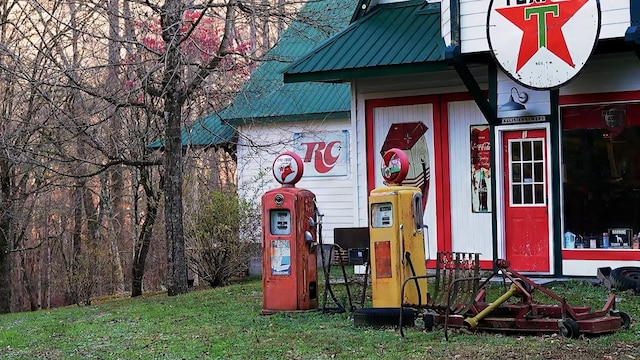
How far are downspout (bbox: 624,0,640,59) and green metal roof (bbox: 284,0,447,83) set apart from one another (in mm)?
2744

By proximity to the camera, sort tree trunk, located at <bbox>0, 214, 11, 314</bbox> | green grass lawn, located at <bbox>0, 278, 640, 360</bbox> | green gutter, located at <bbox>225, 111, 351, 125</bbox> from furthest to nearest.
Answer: tree trunk, located at <bbox>0, 214, 11, 314</bbox>
green gutter, located at <bbox>225, 111, 351, 125</bbox>
green grass lawn, located at <bbox>0, 278, 640, 360</bbox>

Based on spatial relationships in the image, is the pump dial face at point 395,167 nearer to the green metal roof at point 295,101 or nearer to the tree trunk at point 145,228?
the green metal roof at point 295,101

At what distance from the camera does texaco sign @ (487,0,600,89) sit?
12320 mm

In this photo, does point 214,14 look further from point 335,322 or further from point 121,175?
point 121,175

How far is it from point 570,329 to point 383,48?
7102 millimetres

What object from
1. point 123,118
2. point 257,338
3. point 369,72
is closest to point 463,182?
point 369,72

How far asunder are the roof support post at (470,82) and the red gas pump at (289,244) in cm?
299

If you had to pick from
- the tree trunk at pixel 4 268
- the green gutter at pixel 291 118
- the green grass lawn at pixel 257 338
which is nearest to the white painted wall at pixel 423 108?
the green grass lawn at pixel 257 338

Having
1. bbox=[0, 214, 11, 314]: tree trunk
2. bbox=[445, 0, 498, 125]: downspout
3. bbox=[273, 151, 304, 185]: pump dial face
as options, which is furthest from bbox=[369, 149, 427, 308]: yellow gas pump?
bbox=[0, 214, 11, 314]: tree trunk

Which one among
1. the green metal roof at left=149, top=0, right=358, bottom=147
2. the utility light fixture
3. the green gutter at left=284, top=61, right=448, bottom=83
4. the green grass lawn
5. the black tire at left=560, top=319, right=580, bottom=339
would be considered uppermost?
the green metal roof at left=149, top=0, right=358, bottom=147

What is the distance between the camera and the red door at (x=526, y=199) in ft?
45.4

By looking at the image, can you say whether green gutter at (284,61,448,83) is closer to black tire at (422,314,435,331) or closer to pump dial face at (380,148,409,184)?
pump dial face at (380,148,409,184)

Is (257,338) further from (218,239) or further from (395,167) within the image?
(218,239)

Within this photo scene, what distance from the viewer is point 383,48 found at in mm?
14703
